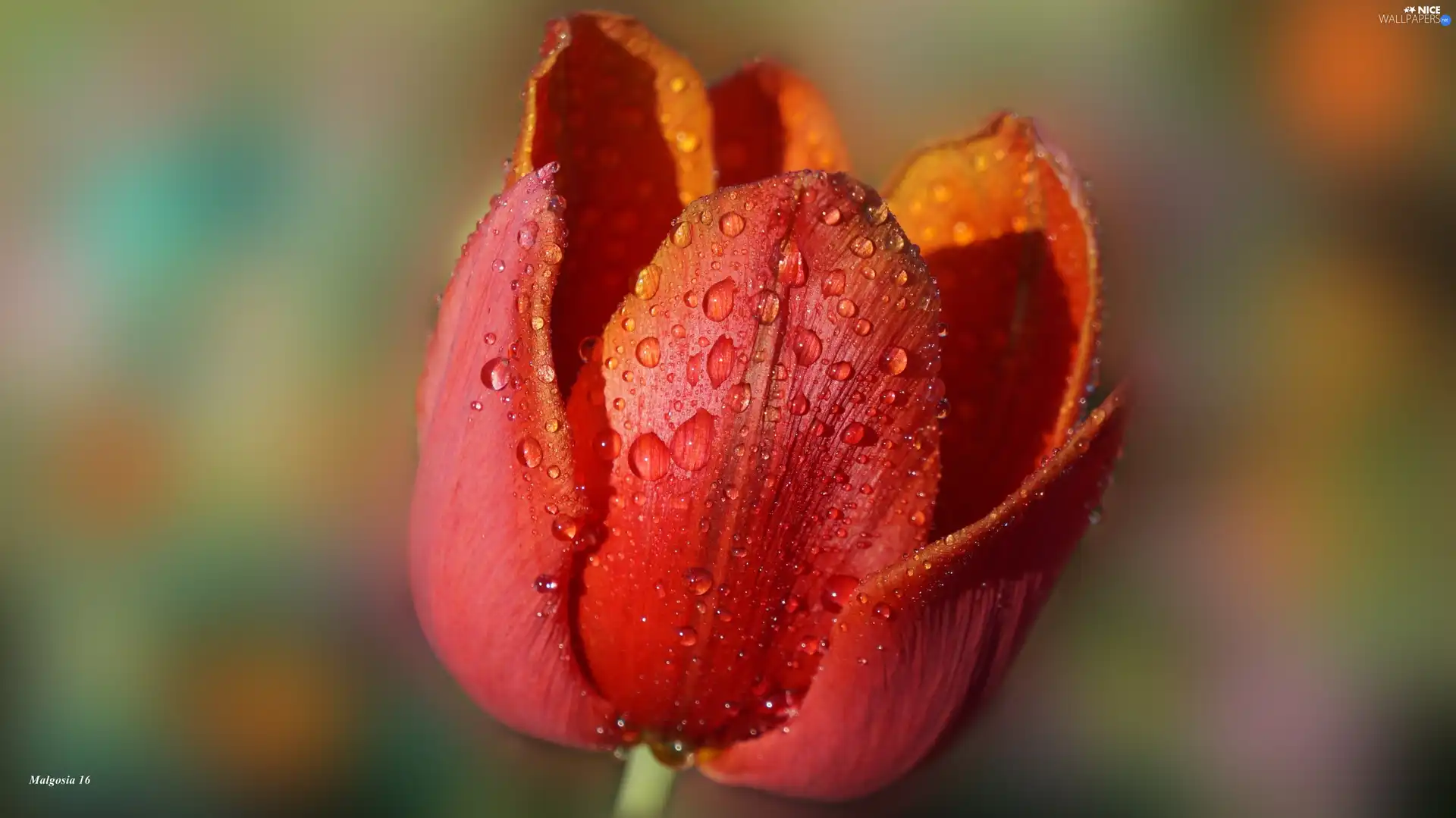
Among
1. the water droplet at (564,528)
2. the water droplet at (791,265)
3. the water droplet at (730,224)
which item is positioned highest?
the water droplet at (730,224)

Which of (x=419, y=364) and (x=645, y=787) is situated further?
(x=419, y=364)

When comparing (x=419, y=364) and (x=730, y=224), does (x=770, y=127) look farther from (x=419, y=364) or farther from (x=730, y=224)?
(x=419, y=364)

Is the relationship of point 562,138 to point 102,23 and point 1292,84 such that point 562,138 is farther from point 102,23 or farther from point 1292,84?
point 1292,84

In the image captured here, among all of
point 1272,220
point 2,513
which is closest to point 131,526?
point 2,513

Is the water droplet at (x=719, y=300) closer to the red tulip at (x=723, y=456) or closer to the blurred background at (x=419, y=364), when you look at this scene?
the red tulip at (x=723, y=456)

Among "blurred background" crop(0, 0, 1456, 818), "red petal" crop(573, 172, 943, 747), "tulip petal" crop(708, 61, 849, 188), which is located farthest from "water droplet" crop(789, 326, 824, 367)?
"blurred background" crop(0, 0, 1456, 818)

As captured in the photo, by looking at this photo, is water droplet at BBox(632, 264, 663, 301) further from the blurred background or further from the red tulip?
the blurred background

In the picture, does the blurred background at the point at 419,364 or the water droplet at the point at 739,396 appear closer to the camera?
the water droplet at the point at 739,396

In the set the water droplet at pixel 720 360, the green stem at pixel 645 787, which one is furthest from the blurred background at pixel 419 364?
the water droplet at pixel 720 360

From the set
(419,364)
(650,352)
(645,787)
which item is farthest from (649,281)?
(419,364)
